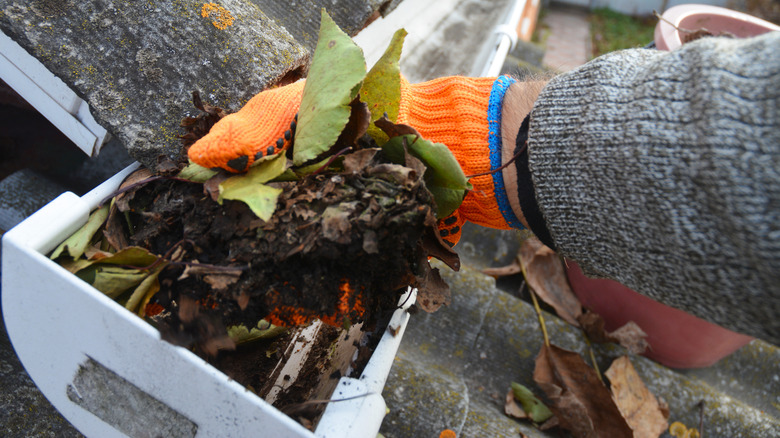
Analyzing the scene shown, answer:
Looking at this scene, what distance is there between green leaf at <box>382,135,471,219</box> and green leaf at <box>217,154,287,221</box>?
0.66 ft

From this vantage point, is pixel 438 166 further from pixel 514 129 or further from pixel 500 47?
pixel 500 47

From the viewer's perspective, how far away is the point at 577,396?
1.53 metres

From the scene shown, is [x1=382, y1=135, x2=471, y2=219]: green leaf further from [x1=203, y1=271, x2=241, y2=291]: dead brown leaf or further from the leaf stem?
[x1=203, y1=271, x2=241, y2=291]: dead brown leaf

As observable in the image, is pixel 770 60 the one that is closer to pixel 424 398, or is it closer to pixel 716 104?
pixel 716 104

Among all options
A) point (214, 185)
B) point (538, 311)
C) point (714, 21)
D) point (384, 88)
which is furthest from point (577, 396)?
point (714, 21)

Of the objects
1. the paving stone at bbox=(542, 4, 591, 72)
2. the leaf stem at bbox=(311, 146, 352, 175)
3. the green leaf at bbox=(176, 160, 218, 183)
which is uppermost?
the leaf stem at bbox=(311, 146, 352, 175)

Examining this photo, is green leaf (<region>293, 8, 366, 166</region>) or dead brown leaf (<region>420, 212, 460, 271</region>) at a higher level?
green leaf (<region>293, 8, 366, 166</region>)

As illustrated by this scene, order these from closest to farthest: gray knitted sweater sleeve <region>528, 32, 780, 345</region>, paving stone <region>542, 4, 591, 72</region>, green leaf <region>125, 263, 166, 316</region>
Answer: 1. gray knitted sweater sleeve <region>528, 32, 780, 345</region>
2. green leaf <region>125, 263, 166, 316</region>
3. paving stone <region>542, 4, 591, 72</region>

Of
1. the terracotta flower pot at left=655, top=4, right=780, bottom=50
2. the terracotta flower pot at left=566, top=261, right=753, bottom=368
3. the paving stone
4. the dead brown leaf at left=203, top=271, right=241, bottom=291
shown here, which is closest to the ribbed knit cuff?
the dead brown leaf at left=203, top=271, right=241, bottom=291

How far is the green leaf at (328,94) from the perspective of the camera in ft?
2.71

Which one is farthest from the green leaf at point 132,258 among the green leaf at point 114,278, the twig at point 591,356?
the twig at point 591,356

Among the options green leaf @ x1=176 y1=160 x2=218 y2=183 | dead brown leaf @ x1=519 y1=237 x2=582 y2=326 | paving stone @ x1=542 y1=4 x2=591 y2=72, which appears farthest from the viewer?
paving stone @ x1=542 y1=4 x2=591 y2=72

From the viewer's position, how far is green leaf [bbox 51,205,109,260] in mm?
783

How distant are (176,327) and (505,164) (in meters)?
0.67
